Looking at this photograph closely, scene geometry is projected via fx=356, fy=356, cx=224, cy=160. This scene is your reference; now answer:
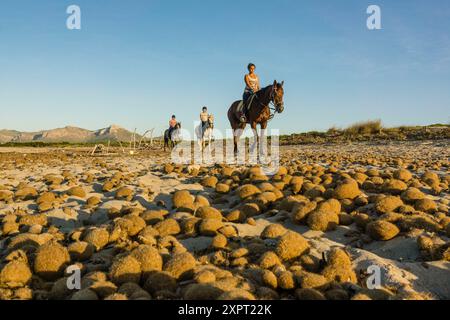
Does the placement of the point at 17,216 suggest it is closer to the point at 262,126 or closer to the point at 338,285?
the point at 338,285

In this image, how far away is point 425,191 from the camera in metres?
5.28

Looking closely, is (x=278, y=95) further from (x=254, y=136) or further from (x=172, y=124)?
(x=172, y=124)

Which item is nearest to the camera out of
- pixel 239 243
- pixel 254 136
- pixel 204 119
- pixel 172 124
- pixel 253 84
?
pixel 239 243

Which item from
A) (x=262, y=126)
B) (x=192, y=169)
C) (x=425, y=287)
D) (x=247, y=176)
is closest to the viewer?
(x=425, y=287)

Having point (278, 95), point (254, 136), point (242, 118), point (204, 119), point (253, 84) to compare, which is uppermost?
point (253, 84)

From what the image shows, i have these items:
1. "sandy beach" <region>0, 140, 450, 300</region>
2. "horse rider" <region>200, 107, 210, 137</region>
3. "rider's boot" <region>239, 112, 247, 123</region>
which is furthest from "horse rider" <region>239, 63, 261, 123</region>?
"sandy beach" <region>0, 140, 450, 300</region>

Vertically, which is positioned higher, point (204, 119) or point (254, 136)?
point (204, 119)

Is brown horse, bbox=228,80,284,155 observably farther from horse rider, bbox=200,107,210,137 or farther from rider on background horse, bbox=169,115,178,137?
rider on background horse, bbox=169,115,178,137

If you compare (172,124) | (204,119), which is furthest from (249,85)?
(172,124)

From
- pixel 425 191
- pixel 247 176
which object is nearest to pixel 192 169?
pixel 247 176

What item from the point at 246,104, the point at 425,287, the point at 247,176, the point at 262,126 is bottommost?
the point at 425,287

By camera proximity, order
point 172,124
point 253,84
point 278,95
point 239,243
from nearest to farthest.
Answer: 1. point 239,243
2. point 278,95
3. point 253,84
4. point 172,124
